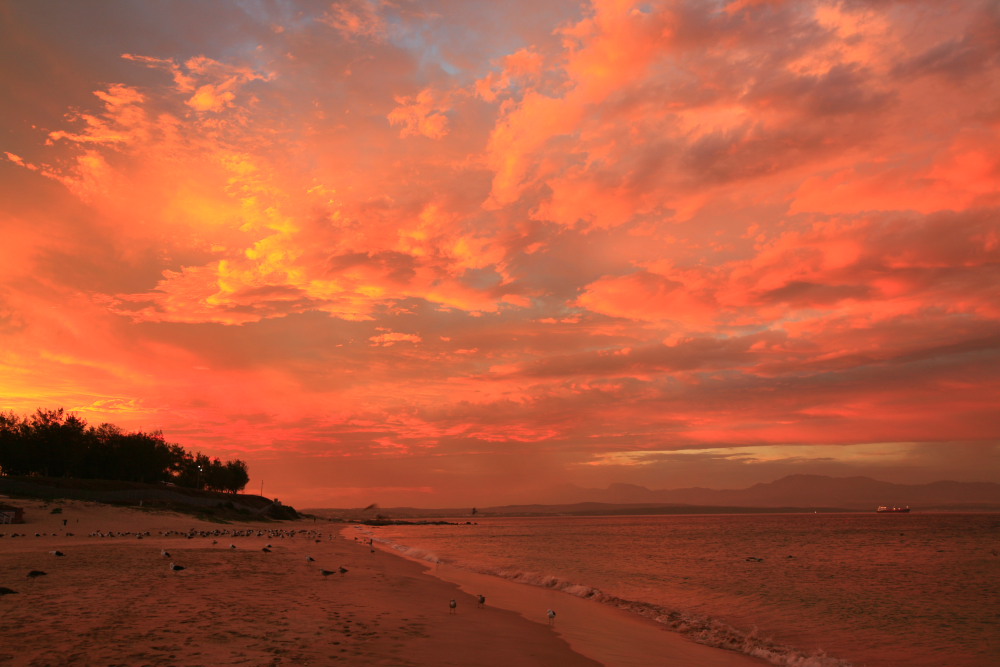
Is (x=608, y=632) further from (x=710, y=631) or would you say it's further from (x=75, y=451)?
(x=75, y=451)

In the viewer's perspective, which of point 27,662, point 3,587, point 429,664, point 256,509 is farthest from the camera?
point 256,509

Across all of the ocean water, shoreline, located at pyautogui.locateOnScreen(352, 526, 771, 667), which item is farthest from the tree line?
shoreline, located at pyautogui.locateOnScreen(352, 526, 771, 667)

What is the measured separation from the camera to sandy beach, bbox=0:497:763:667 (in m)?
12.2

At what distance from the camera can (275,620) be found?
52.7 ft

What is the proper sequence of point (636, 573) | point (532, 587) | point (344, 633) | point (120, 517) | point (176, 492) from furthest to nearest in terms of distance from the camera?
point (176, 492), point (120, 517), point (636, 573), point (532, 587), point (344, 633)

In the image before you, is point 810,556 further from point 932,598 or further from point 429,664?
point 429,664

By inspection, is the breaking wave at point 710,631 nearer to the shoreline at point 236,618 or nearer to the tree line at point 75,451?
the shoreline at point 236,618

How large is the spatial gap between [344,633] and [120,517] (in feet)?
205

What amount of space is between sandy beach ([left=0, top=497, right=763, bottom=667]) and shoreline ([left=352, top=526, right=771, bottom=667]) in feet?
0.34

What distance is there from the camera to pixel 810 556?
59.7 metres

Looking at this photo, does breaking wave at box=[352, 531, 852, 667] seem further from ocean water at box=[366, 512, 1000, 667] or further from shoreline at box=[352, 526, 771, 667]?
shoreline at box=[352, 526, 771, 667]

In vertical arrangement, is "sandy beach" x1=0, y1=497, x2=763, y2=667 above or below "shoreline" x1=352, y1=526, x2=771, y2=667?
above

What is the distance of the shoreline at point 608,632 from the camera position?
16.8 meters

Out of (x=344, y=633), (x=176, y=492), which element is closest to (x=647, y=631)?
(x=344, y=633)
